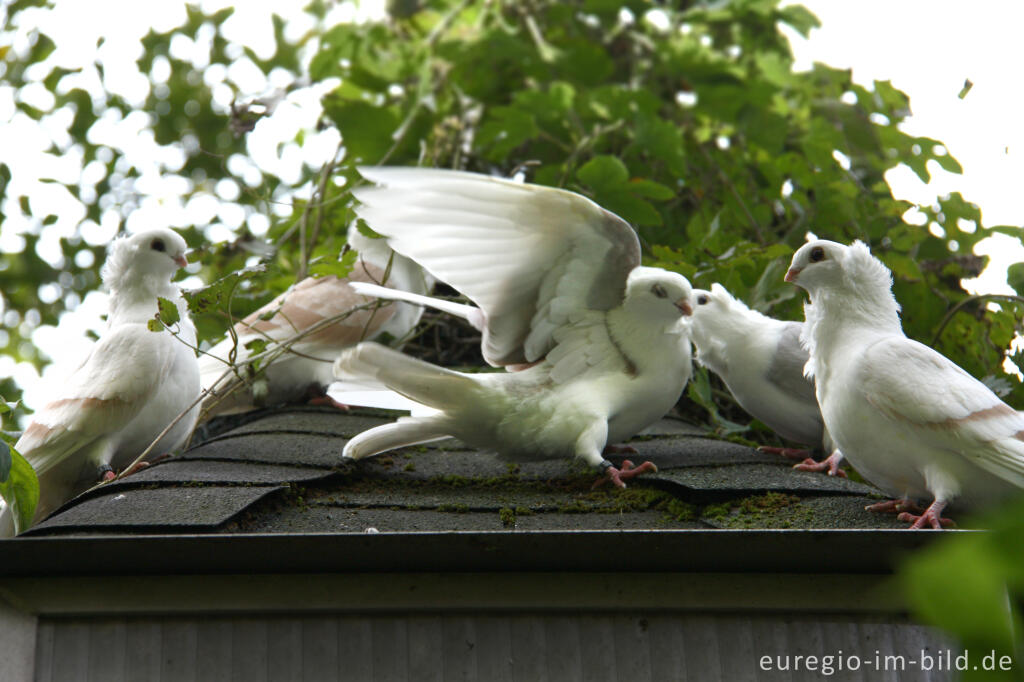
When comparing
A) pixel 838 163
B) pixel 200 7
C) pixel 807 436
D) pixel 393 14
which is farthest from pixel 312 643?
pixel 200 7

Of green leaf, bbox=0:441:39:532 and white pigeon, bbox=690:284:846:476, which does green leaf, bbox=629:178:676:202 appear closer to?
white pigeon, bbox=690:284:846:476

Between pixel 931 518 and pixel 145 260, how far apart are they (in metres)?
2.87

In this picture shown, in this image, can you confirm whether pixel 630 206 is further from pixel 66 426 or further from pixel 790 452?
pixel 66 426

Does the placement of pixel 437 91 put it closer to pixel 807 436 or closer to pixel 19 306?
pixel 807 436

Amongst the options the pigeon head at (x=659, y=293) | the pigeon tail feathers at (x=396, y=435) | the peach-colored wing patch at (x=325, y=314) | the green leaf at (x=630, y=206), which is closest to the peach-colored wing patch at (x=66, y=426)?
the pigeon tail feathers at (x=396, y=435)

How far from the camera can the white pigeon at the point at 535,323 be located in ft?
9.21

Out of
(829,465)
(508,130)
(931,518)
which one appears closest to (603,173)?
(508,130)

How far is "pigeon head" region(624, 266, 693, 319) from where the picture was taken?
118 inches

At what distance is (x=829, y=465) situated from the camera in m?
3.20

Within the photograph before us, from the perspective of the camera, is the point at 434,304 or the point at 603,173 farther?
the point at 603,173

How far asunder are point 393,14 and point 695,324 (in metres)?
4.04

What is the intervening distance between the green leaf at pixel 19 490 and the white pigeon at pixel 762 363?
7.29ft

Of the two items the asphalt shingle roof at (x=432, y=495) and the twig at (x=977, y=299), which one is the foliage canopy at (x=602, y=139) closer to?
the twig at (x=977, y=299)

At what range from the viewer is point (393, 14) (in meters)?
6.68
